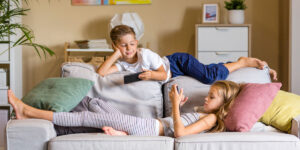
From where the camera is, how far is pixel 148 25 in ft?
15.5

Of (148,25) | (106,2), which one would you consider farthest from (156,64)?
(106,2)

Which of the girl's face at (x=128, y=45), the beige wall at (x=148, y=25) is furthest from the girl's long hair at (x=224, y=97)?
the beige wall at (x=148, y=25)

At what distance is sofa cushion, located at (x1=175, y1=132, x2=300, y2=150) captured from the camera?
193 cm

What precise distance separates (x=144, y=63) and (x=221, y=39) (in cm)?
171

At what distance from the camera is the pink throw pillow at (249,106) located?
84.6 inches

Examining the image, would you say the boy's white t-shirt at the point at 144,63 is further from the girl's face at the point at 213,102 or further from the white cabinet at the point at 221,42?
the white cabinet at the point at 221,42

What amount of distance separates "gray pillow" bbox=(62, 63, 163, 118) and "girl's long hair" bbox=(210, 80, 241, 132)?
42cm

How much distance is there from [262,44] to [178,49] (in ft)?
3.14

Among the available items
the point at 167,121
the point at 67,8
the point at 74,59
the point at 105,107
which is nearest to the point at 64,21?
the point at 67,8

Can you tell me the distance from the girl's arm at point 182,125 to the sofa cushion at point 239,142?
0.12 m

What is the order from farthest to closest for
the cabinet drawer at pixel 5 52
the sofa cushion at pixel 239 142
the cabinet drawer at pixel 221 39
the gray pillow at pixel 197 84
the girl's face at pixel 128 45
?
the cabinet drawer at pixel 5 52 → the cabinet drawer at pixel 221 39 → the girl's face at pixel 128 45 → the gray pillow at pixel 197 84 → the sofa cushion at pixel 239 142

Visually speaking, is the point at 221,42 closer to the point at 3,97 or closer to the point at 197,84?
the point at 197,84

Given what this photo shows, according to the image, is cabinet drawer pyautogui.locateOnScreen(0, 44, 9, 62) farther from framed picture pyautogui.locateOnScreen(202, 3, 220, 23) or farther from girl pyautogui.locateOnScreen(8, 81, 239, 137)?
girl pyautogui.locateOnScreen(8, 81, 239, 137)

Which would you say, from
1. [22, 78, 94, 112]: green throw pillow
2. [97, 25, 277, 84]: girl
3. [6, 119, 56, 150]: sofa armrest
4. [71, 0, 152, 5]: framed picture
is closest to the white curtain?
[97, 25, 277, 84]: girl
